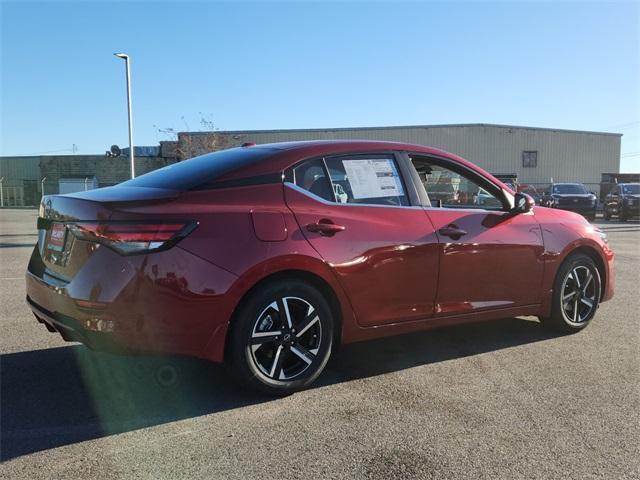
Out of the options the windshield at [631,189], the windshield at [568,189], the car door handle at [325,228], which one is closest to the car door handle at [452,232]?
the car door handle at [325,228]

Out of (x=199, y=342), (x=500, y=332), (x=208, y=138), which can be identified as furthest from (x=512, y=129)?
(x=199, y=342)

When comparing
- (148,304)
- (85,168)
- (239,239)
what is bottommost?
(148,304)

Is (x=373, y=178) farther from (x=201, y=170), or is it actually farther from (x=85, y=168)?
(x=85, y=168)

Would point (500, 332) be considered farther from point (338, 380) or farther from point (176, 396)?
point (176, 396)

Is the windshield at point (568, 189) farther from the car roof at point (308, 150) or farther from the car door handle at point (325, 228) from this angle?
the car door handle at point (325, 228)

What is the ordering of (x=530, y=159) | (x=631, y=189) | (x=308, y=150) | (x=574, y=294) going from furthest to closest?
(x=530, y=159)
(x=631, y=189)
(x=574, y=294)
(x=308, y=150)

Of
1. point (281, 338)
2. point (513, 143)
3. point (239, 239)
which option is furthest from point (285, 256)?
point (513, 143)

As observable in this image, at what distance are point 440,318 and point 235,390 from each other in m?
1.65

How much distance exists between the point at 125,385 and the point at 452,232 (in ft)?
8.64

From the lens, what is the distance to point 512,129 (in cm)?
4097

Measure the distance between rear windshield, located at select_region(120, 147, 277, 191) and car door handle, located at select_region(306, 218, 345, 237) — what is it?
23.6 inches

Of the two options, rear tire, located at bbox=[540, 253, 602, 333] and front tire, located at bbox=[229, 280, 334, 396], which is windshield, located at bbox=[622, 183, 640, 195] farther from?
front tire, located at bbox=[229, 280, 334, 396]

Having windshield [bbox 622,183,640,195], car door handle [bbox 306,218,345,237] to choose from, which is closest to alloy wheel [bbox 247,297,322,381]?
car door handle [bbox 306,218,345,237]

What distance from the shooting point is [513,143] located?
4100 centimetres
